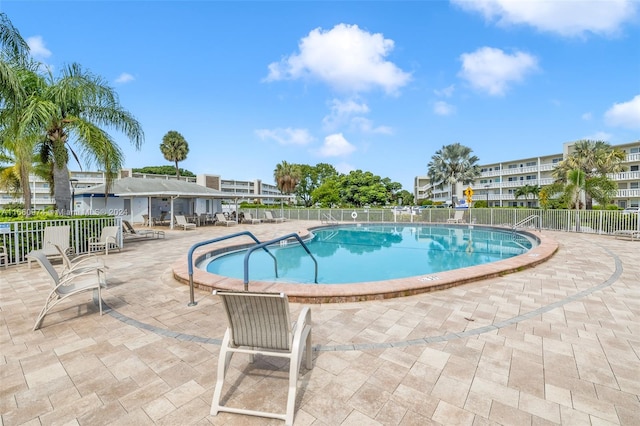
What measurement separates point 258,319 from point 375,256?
9823mm

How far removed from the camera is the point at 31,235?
770cm

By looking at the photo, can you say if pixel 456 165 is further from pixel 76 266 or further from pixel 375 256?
pixel 76 266

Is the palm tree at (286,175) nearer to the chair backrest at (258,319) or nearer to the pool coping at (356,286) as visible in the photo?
the pool coping at (356,286)

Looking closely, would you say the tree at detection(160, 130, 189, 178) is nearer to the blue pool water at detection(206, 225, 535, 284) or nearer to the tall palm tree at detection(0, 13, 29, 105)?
the blue pool water at detection(206, 225, 535, 284)

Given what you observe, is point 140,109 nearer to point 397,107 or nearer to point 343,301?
point 343,301

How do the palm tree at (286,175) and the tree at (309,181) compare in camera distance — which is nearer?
the palm tree at (286,175)

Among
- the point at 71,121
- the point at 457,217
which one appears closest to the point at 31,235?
the point at 71,121

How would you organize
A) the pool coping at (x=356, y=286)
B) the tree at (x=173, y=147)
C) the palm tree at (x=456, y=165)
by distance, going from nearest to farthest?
1. the pool coping at (x=356, y=286)
2. the palm tree at (x=456, y=165)
3. the tree at (x=173, y=147)

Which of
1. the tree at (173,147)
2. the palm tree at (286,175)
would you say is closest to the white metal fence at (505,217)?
the palm tree at (286,175)

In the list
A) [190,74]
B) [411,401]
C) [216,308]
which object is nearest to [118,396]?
[216,308]

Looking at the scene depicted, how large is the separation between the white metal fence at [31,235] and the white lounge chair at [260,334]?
8424 mm

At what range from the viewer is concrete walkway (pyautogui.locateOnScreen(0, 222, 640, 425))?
7.10ft

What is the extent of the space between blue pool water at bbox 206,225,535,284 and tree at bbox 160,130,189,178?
28959mm

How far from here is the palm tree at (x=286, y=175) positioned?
4256cm
